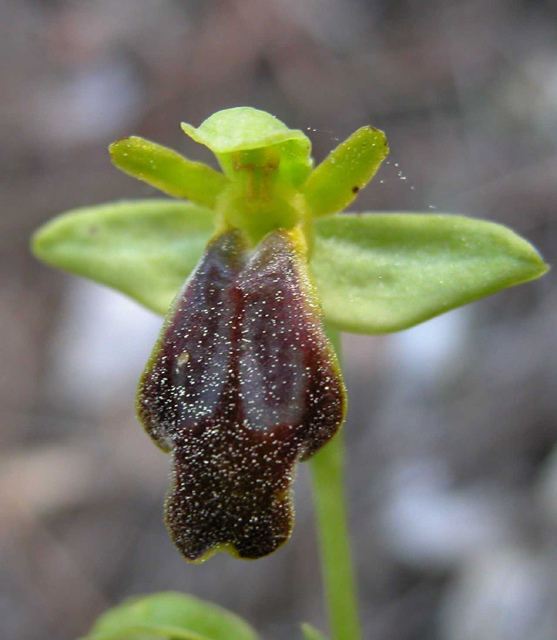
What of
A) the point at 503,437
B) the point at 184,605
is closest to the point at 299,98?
the point at 503,437

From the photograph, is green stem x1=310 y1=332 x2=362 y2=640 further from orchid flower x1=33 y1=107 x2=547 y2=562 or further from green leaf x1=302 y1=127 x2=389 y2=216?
green leaf x1=302 y1=127 x2=389 y2=216

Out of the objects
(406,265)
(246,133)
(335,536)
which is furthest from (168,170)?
(335,536)

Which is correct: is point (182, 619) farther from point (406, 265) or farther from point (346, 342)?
point (346, 342)

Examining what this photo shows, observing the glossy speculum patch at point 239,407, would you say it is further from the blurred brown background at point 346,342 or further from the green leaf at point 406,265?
the blurred brown background at point 346,342

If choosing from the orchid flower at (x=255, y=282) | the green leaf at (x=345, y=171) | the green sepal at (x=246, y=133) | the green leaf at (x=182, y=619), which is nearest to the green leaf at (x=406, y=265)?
the orchid flower at (x=255, y=282)

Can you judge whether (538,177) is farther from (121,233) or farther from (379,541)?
(121,233)
